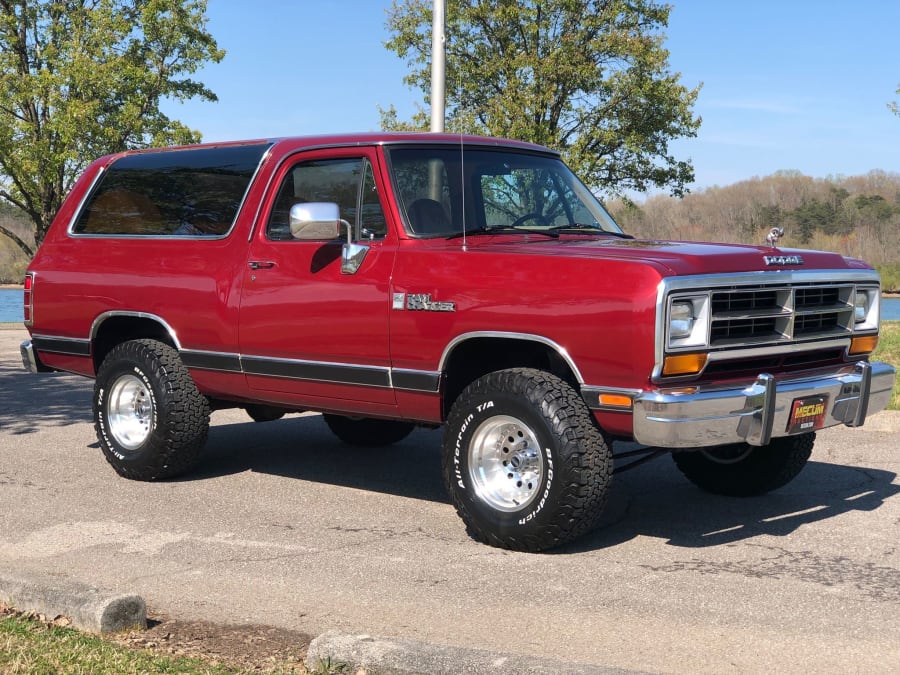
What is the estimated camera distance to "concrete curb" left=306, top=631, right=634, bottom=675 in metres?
3.74

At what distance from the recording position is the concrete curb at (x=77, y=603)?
4.39 metres

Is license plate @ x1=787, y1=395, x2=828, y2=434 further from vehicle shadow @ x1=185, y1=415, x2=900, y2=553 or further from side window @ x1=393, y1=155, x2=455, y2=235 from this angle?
side window @ x1=393, y1=155, x2=455, y2=235

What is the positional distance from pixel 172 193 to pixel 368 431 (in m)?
2.43

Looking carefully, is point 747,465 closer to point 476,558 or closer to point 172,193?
point 476,558

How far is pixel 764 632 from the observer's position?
4.45m

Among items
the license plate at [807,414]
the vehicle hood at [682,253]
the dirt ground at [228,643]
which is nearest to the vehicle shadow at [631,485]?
the license plate at [807,414]

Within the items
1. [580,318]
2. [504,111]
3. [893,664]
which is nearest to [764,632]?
[893,664]

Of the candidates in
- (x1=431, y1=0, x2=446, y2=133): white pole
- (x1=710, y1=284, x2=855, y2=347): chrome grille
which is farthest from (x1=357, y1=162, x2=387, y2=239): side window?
(x1=431, y1=0, x2=446, y2=133): white pole

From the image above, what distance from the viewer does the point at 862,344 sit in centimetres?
639

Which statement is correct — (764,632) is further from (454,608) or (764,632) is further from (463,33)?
(463,33)

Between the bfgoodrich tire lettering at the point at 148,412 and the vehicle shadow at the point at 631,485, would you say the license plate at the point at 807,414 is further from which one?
the bfgoodrich tire lettering at the point at 148,412

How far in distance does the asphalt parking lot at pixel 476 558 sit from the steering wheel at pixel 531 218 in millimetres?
1776

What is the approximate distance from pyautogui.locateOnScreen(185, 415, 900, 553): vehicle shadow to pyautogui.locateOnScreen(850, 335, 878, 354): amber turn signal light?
99cm

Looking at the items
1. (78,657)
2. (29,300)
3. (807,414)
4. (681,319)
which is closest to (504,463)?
(681,319)
